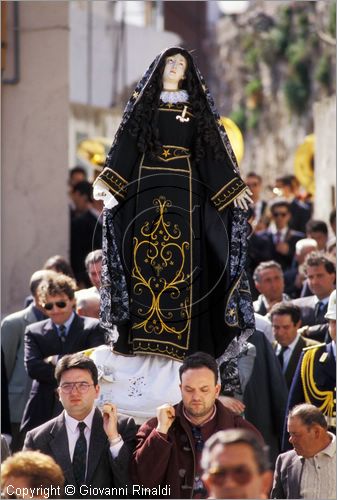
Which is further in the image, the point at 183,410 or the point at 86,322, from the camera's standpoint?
the point at 86,322

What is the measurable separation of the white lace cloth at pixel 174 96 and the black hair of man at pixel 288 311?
200cm

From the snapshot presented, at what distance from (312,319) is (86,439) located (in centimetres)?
333

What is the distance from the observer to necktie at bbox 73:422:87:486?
8047 millimetres

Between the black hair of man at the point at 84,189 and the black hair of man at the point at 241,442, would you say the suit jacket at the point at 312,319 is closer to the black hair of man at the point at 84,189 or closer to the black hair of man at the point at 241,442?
the black hair of man at the point at 84,189

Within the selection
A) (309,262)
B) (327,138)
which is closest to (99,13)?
(327,138)

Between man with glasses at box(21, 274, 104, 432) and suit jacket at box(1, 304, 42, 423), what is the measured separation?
2.03ft

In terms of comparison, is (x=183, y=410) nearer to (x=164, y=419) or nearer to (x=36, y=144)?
(x=164, y=419)

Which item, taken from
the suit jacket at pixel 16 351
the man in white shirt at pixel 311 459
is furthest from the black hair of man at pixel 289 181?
the man in white shirt at pixel 311 459

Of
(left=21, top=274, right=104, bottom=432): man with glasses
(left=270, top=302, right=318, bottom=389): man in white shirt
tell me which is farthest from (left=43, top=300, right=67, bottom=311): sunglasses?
(left=270, top=302, right=318, bottom=389): man in white shirt

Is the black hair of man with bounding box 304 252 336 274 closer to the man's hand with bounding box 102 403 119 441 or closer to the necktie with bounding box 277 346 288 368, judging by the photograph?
the necktie with bounding box 277 346 288 368

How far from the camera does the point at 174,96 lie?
911 centimetres

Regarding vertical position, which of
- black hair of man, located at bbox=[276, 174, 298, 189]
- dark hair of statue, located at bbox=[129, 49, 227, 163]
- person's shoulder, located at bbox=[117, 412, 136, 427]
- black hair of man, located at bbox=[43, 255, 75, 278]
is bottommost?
person's shoulder, located at bbox=[117, 412, 136, 427]

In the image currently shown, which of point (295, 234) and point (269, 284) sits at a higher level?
point (295, 234)

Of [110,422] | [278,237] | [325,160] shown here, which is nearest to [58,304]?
[110,422]
